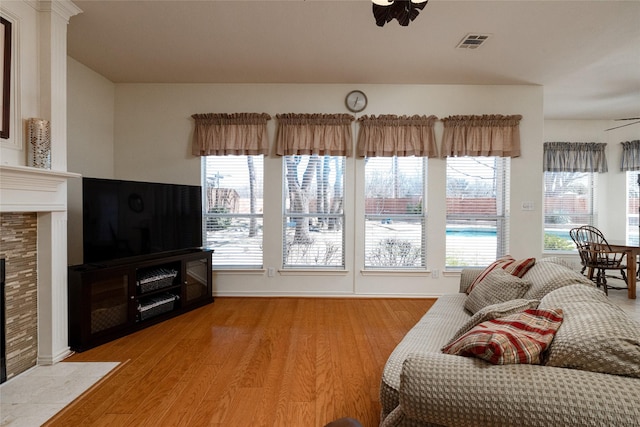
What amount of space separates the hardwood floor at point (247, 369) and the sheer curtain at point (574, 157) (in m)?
4.31

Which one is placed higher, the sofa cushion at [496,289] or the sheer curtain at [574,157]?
the sheer curtain at [574,157]

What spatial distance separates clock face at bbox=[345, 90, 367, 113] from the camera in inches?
167

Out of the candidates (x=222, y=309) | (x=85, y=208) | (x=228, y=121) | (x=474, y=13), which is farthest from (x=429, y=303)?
(x=85, y=208)

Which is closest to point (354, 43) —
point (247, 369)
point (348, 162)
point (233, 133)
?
point (348, 162)

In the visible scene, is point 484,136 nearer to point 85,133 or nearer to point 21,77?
point 21,77

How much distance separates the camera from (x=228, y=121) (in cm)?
422

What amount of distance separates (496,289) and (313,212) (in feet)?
8.28

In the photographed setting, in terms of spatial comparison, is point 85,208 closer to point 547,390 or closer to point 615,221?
point 547,390

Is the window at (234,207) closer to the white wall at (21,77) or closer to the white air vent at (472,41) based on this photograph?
the white wall at (21,77)

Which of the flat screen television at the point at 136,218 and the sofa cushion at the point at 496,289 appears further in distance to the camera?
the flat screen television at the point at 136,218

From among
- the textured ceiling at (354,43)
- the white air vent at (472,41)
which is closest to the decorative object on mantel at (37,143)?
the textured ceiling at (354,43)

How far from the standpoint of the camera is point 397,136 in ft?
13.8

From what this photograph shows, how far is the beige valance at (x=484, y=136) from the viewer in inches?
165

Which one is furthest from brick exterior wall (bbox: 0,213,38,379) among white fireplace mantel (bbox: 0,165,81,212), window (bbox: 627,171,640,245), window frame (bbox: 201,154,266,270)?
window (bbox: 627,171,640,245)
